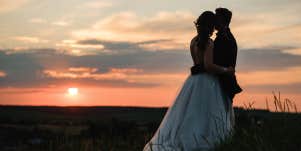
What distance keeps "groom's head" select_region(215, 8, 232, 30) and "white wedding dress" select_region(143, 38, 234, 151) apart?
1069 mm

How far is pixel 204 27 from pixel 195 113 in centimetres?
173

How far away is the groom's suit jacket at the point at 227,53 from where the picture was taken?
1197 cm

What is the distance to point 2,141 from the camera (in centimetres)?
2989

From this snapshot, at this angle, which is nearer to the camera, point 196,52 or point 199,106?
point 196,52

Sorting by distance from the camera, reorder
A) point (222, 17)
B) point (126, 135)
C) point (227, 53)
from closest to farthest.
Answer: point (222, 17)
point (227, 53)
point (126, 135)

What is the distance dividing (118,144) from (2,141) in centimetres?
1228

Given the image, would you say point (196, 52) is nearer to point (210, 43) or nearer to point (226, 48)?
point (210, 43)

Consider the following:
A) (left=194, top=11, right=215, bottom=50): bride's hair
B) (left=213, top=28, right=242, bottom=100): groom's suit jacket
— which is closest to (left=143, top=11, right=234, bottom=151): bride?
(left=194, top=11, right=215, bottom=50): bride's hair

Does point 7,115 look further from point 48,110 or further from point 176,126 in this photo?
point 176,126

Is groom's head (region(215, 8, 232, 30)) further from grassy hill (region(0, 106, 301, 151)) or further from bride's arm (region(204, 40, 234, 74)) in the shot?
grassy hill (region(0, 106, 301, 151))

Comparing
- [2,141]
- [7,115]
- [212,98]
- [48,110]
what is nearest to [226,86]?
[212,98]

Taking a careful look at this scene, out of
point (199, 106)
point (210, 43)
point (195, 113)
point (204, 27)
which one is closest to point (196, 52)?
point (210, 43)

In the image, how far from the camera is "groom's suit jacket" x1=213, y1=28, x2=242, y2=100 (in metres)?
12.0

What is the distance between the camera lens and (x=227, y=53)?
39.3 ft
